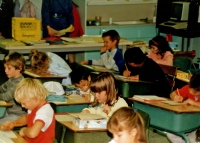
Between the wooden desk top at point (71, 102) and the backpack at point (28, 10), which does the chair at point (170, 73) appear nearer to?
the wooden desk top at point (71, 102)

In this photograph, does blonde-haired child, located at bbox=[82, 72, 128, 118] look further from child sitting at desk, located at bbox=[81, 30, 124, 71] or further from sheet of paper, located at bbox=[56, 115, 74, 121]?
child sitting at desk, located at bbox=[81, 30, 124, 71]

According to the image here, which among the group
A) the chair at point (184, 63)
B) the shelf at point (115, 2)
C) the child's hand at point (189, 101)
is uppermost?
the shelf at point (115, 2)

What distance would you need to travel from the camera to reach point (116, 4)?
1057 cm

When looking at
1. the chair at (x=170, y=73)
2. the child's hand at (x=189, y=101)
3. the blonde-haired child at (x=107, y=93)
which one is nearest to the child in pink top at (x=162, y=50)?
the chair at (x=170, y=73)

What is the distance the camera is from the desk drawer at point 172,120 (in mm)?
4371

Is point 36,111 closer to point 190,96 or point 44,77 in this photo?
point 190,96

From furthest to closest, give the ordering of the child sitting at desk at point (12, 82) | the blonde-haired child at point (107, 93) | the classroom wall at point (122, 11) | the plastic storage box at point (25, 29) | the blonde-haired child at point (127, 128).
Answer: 1. the classroom wall at point (122, 11)
2. the plastic storage box at point (25, 29)
3. the child sitting at desk at point (12, 82)
4. the blonde-haired child at point (107, 93)
5. the blonde-haired child at point (127, 128)

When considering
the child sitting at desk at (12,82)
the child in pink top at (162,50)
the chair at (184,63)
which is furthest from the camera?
the child in pink top at (162,50)

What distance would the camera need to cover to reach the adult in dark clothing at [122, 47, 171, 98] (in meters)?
5.65

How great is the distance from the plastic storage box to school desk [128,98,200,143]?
3374 mm

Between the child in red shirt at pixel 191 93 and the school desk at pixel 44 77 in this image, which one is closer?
the child in red shirt at pixel 191 93

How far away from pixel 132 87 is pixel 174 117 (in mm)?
1321

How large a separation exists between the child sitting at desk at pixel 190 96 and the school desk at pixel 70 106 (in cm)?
92

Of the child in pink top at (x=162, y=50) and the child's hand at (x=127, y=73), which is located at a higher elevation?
the child in pink top at (x=162, y=50)
